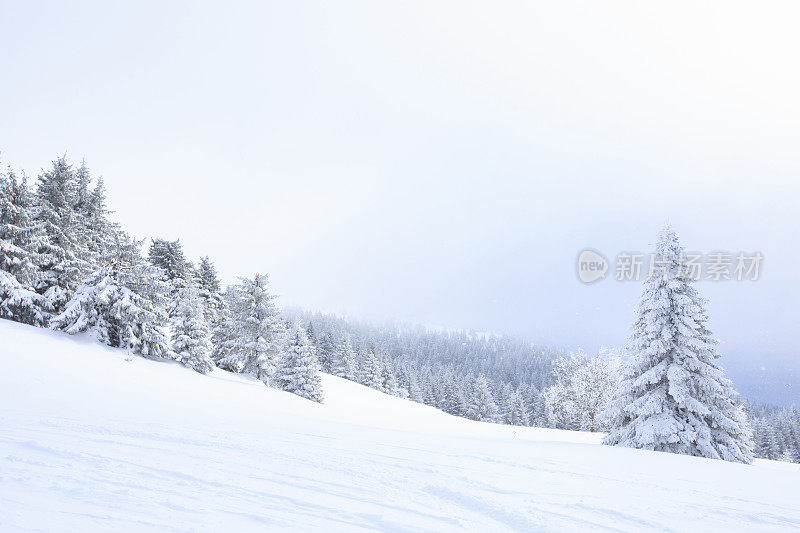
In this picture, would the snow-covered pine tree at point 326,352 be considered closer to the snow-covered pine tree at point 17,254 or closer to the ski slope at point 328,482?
the snow-covered pine tree at point 17,254

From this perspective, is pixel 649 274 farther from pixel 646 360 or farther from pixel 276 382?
pixel 276 382

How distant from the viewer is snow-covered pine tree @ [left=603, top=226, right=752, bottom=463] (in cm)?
1340

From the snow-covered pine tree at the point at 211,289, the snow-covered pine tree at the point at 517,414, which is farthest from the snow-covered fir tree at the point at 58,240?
the snow-covered pine tree at the point at 517,414

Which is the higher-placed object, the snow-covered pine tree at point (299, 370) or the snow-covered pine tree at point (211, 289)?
the snow-covered pine tree at point (211, 289)

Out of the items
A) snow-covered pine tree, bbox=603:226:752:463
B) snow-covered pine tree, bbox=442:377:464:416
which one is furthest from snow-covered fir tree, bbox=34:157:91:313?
snow-covered pine tree, bbox=442:377:464:416

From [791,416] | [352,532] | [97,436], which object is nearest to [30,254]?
[97,436]

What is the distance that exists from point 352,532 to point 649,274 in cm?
1570

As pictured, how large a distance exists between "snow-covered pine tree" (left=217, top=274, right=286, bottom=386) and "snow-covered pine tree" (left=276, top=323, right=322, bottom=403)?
980 millimetres

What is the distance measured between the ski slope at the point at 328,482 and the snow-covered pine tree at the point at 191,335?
1475 centimetres

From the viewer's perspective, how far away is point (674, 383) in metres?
13.7

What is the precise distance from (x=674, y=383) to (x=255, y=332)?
1112 inches

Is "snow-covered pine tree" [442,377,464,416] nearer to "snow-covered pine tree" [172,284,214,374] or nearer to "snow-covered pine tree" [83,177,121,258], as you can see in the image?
"snow-covered pine tree" [172,284,214,374]

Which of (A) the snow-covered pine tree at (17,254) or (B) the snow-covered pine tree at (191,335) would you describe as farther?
(B) the snow-covered pine tree at (191,335)

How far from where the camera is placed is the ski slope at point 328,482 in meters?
4.34
